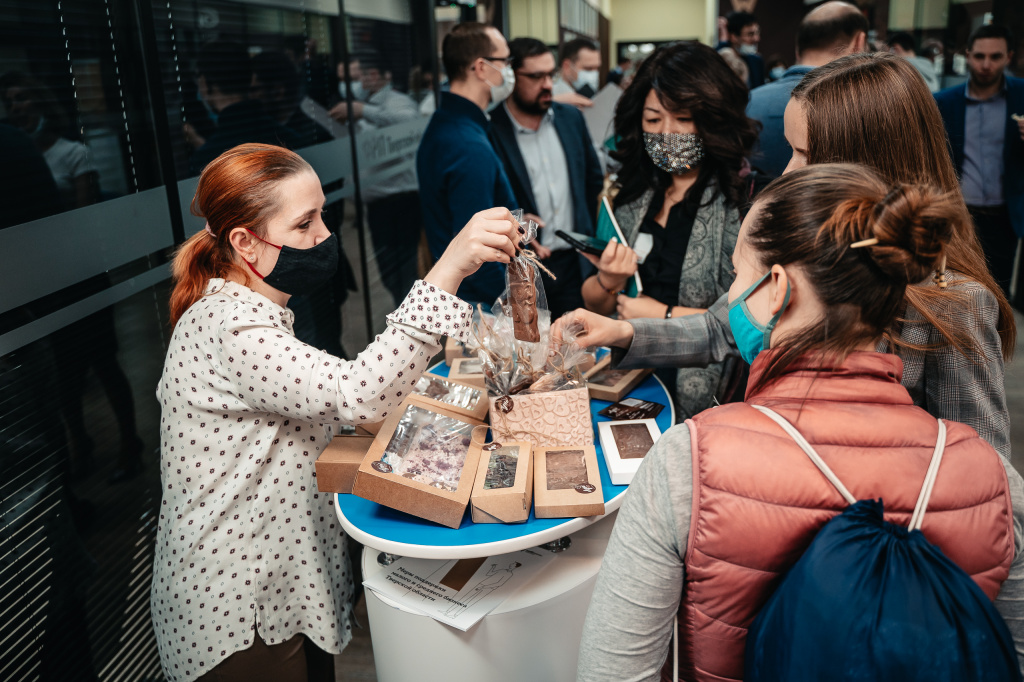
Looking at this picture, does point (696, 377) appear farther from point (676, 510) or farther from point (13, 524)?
point (13, 524)

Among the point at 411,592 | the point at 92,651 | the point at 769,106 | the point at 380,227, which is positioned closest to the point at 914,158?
the point at 411,592

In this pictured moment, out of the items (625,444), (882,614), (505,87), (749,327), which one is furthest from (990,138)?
(882,614)

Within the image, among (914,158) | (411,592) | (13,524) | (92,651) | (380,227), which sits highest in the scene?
(914,158)

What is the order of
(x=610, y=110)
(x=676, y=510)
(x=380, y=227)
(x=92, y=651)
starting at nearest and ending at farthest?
(x=676, y=510) < (x=92, y=651) < (x=380, y=227) < (x=610, y=110)

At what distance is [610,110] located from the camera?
552 centimetres

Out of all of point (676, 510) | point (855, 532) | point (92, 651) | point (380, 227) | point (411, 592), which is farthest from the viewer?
point (380, 227)

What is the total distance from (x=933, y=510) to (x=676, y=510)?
0.34 m

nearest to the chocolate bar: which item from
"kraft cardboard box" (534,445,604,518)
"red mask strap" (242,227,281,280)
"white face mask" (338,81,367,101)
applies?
"kraft cardboard box" (534,445,604,518)

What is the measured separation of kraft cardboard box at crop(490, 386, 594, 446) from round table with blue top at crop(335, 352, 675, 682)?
0.42 ft

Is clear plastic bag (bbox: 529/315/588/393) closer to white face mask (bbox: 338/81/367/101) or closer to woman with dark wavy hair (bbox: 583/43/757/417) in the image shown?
woman with dark wavy hair (bbox: 583/43/757/417)

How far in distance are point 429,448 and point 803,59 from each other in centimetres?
330

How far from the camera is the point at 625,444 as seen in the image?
71.2 inches

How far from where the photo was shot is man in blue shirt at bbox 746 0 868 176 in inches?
127

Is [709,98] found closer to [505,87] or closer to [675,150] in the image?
[675,150]
